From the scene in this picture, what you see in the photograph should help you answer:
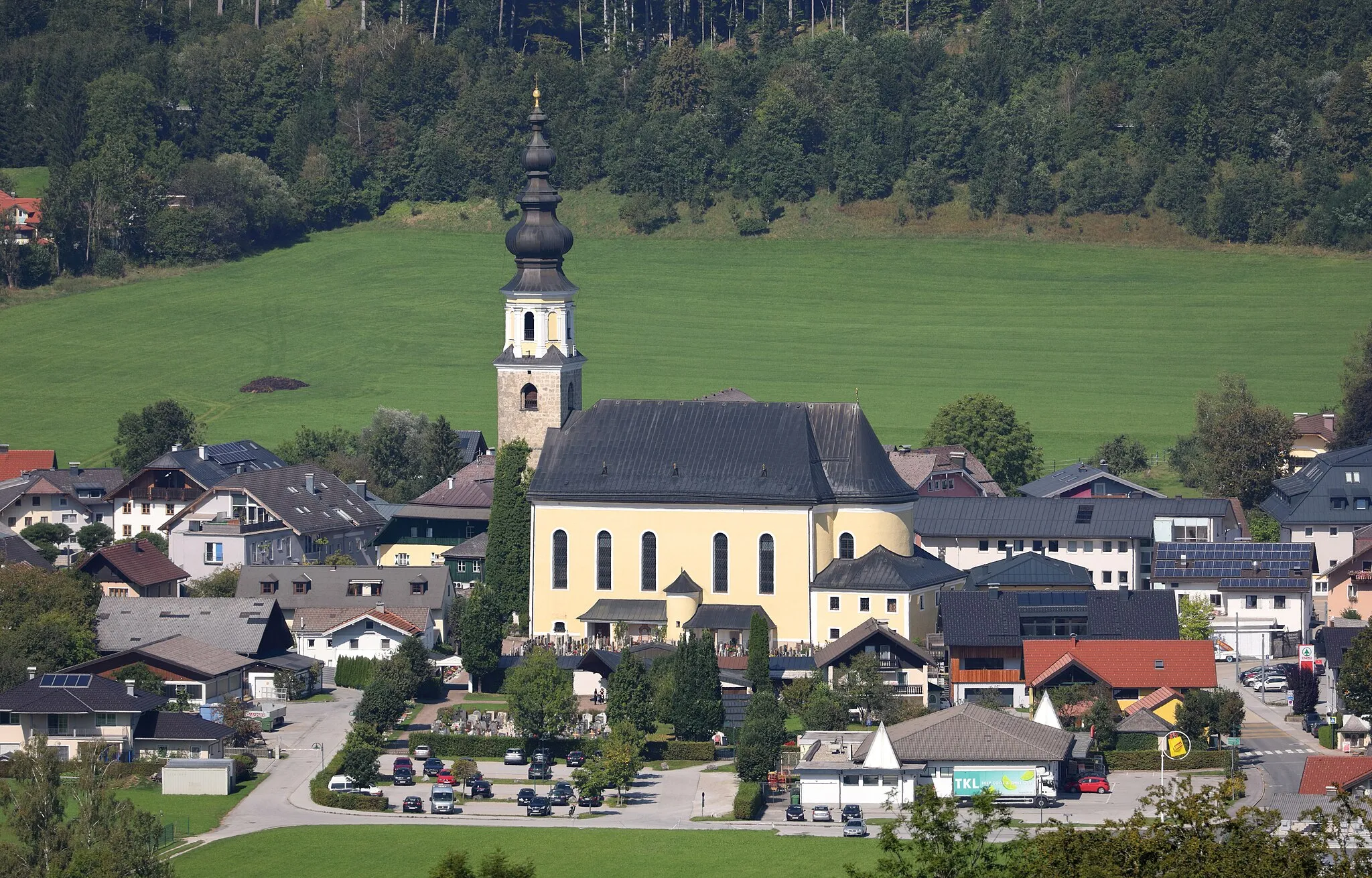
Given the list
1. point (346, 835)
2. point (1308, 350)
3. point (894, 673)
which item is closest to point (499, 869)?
point (346, 835)

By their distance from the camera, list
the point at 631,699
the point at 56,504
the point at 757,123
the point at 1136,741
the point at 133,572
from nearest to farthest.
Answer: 1. the point at 1136,741
2. the point at 631,699
3. the point at 133,572
4. the point at 56,504
5. the point at 757,123

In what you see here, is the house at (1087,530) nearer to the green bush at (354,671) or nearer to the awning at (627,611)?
the awning at (627,611)

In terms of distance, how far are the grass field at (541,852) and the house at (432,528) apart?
126ft

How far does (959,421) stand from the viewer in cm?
13375

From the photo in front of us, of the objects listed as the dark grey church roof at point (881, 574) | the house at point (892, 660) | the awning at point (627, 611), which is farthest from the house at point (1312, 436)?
the awning at point (627, 611)

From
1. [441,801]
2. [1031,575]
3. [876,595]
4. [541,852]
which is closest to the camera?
[541,852]

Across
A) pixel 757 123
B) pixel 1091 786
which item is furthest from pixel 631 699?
pixel 757 123

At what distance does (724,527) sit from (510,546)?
810 centimetres

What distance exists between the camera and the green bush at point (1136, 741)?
87625 mm

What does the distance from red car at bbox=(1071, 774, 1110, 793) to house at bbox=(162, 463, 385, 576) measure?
41.4m

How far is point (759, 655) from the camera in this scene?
96.9 meters

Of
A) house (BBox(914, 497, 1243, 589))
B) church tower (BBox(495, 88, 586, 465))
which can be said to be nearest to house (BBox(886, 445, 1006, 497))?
house (BBox(914, 497, 1243, 589))

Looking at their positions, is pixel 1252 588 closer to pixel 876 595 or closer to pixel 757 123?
pixel 876 595

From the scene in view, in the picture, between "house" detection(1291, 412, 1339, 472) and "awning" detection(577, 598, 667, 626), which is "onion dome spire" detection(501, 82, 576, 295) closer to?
"awning" detection(577, 598, 667, 626)
